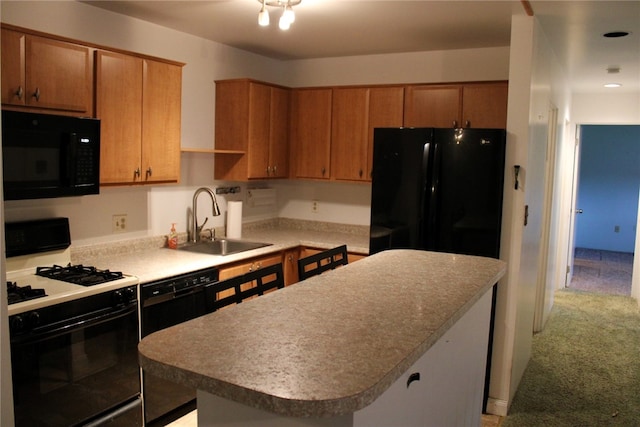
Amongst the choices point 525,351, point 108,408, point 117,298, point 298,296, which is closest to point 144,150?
point 117,298

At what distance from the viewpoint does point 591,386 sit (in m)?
3.79

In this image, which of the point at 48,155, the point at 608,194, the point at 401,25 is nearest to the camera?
the point at 48,155

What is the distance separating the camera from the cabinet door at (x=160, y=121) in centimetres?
322

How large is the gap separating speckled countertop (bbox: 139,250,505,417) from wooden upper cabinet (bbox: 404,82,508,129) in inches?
80.7

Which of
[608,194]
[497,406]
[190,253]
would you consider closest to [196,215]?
[190,253]

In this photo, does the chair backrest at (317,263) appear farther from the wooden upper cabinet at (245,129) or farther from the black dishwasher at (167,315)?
the wooden upper cabinet at (245,129)

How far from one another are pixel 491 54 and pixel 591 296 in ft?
11.7

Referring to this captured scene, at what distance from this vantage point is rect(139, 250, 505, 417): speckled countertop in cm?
111

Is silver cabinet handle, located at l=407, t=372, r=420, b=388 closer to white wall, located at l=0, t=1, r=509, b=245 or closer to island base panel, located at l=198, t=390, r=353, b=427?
island base panel, located at l=198, t=390, r=353, b=427

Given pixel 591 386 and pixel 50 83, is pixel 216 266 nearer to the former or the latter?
pixel 50 83

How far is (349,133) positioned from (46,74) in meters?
2.34

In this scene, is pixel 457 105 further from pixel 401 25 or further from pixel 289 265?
pixel 289 265

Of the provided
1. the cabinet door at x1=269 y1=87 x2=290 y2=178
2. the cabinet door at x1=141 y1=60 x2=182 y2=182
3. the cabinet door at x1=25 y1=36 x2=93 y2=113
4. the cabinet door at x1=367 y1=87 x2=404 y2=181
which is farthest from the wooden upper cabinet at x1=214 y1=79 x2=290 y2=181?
the cabinet door at x1=25 y1=36 x2=93 y2=113

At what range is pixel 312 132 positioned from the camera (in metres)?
4.50
